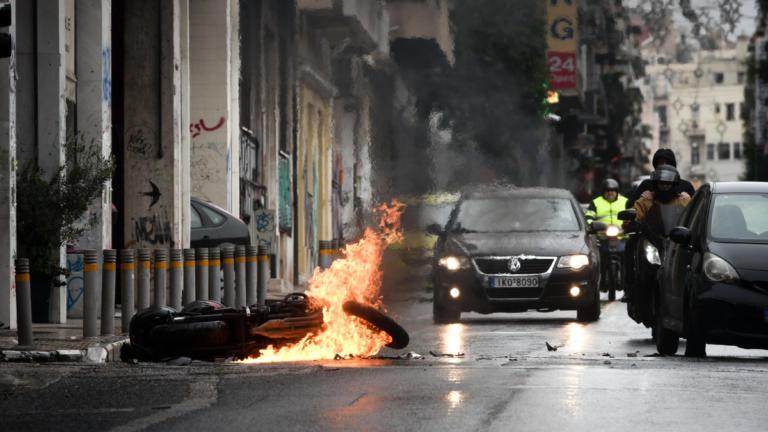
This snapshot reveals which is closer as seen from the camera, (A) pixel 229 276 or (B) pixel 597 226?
(B) pixel 597 226

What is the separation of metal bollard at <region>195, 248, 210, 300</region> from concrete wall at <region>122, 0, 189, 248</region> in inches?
214

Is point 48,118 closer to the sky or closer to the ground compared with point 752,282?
closer to the sky

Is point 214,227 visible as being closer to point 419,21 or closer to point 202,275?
point 202,275

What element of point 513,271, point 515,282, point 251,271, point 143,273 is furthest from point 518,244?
point 143,273

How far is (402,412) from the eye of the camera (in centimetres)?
957

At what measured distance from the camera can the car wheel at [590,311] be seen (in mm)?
20750

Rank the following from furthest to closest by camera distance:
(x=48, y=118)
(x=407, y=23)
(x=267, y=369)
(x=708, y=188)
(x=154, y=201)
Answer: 1. (x=407, y=23)
2. (x=154, y=201)
3. (x=48, y=118)
4. (x=708, y=188)
5. (x=267, y=369)

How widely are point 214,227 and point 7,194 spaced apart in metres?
7.05

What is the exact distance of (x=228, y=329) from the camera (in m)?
13.1

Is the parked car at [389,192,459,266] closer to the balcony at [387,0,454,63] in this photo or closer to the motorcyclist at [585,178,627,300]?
the motorcyclist at [585,178,627,300]

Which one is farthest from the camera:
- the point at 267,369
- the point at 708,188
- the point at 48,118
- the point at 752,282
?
the point at 48,118

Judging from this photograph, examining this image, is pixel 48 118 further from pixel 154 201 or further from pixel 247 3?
pixel 247 3

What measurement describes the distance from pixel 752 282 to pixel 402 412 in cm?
511

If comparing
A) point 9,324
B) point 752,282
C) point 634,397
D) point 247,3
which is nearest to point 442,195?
point 247,3
